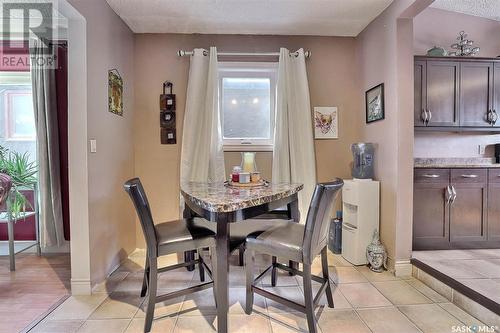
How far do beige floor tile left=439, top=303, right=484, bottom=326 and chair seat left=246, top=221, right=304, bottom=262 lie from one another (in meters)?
1.19

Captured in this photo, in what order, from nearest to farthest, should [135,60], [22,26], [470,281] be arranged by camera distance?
1. [470,281]
2. [22,26]
3. [135,60]

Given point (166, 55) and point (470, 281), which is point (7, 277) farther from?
point (470, 281)

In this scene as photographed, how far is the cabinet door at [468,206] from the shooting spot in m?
2.52

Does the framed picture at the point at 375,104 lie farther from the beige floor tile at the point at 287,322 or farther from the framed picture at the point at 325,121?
the beige floor tile at the point at 287,322

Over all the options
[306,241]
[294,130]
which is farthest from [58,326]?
[294,130]

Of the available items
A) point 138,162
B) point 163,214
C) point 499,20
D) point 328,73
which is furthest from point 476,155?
point 138,162

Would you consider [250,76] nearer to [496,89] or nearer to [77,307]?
[496,89]

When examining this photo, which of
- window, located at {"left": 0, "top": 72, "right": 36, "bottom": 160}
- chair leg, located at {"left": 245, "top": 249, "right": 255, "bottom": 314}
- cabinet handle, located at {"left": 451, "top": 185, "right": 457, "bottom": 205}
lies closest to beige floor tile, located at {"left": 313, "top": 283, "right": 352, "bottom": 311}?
chair leg, located at {"left": 245, "top": 249, "right": 255, "bottom": 314}

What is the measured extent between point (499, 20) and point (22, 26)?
204 inches

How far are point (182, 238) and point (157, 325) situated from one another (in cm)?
59

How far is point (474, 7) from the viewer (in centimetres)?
290

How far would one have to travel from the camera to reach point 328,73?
3070mm

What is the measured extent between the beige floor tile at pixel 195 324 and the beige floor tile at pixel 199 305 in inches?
1.8

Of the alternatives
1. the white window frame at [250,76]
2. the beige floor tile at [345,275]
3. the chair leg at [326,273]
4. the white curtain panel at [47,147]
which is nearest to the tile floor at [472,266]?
the beige floor tile at [345,275]
